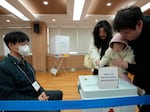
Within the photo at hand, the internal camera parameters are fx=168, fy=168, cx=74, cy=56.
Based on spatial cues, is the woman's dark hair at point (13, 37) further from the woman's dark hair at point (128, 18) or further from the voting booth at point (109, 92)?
the woman's dark hair at point (128, 18)

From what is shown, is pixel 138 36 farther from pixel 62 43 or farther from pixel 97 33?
pixel 62 43

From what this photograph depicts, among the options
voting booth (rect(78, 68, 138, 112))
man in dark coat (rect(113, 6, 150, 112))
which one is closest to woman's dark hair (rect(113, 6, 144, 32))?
man in dark coat (rect(113, 6, 150, 112))

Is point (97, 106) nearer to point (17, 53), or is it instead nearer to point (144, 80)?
point (144, 80)

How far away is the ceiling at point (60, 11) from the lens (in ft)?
14.1

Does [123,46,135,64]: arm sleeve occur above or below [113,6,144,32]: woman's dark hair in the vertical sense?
below

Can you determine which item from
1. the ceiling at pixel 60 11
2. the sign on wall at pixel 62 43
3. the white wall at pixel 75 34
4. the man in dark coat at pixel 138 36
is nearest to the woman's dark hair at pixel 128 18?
the man in dark coat at pixel 138 36

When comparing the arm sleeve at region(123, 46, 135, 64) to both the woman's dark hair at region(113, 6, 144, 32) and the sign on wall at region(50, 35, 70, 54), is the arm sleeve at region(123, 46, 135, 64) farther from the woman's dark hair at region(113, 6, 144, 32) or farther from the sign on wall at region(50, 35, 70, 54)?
the sign on wall at region(50, 35, 70, 54)

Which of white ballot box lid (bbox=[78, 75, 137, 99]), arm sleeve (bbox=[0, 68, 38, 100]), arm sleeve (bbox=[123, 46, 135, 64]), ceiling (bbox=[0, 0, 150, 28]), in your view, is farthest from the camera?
ceiling (bbox=[0, 0, 150, 28])

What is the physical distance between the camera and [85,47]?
762 centimetres

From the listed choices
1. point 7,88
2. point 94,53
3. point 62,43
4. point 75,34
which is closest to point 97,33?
point 94,53

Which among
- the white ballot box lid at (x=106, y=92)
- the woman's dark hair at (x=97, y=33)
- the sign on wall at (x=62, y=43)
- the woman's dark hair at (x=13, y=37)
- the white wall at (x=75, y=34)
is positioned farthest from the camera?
the white wall at (x=75, y=34)

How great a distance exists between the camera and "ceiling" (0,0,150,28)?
14.1 ft

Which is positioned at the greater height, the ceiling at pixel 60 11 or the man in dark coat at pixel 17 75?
the ceiling at pixel 60 11

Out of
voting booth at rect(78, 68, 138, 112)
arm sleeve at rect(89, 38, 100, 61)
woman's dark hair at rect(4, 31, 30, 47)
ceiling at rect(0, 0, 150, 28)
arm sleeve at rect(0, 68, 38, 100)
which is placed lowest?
arm sleeve at rect(0, 68, 38, 100)
